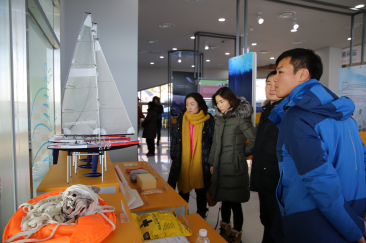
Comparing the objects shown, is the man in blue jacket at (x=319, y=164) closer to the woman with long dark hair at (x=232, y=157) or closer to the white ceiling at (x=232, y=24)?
the woman with long dark hair at (x=232, y=157)

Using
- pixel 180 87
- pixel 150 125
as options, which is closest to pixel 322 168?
pixel 150 125

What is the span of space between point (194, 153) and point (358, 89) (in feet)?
10.7

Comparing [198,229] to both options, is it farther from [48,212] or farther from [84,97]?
[84,97]

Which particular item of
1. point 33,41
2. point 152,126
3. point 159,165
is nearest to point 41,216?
point 33,41

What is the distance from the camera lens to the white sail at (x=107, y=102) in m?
1.55

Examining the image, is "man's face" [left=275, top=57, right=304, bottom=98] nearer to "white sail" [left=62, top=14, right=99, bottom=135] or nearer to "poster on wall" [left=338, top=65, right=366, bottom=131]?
"white sail" [left=62, top=14, right=99, bottom=135]

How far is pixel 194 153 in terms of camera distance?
2.69 meters

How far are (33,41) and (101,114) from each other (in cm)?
82

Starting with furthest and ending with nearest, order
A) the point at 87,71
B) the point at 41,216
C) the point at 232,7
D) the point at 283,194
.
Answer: the point at 232,7 < the point at 87,71 < the point at 283,194 < the point at 41,216

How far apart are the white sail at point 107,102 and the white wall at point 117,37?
1.80 metres

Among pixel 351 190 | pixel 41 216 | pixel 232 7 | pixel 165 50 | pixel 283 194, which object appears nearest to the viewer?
pixel 41 216

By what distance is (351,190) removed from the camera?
43.5 inches

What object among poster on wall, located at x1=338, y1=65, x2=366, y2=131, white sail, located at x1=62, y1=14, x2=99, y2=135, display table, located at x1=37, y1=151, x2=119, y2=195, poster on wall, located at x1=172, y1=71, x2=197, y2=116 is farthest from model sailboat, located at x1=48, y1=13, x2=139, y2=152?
poster on wall, located at x1=172, y1=71, x2=197, y2=116

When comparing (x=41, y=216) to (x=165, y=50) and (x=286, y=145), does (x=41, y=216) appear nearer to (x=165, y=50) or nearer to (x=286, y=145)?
(x=286, y=145)
